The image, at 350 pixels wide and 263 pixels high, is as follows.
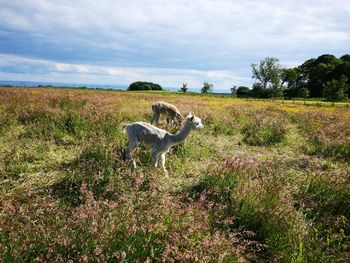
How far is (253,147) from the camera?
488 inches

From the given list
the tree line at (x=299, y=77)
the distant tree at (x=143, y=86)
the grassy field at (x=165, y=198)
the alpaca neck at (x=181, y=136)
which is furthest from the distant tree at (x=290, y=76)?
the alpaca neck at (x=181, y=136)

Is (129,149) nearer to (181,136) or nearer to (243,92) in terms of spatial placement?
(181,136)

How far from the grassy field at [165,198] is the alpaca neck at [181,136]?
97 cm

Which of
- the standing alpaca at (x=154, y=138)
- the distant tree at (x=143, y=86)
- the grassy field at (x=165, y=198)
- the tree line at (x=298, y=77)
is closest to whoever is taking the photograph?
the grassy field at (x=165, y=198)

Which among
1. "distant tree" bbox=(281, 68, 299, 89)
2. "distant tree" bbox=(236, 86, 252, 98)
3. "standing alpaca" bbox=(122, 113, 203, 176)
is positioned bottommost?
"standing alpaca" bbox=(122, 113, 203, 176)

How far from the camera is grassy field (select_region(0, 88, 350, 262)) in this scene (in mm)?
3496

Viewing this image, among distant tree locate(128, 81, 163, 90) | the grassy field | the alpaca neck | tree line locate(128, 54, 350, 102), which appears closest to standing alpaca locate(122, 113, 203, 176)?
the alpaca neck

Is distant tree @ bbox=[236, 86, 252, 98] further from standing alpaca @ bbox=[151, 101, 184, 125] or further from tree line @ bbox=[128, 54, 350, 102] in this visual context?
standing alpaca @ bbox=[151, 101, 184, 125]

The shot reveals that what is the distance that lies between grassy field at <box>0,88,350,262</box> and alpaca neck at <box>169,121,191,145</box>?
3.17 feet

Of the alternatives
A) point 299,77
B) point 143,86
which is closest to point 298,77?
point 299,77

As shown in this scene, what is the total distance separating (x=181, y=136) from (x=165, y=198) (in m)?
3.75

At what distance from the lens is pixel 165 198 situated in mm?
4180

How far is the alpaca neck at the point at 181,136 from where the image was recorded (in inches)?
306

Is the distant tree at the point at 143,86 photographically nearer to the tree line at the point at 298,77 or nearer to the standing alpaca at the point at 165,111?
the tree line at the point at 298,77
